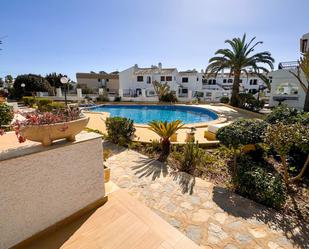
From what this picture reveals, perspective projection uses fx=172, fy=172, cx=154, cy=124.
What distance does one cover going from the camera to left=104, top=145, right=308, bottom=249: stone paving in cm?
266

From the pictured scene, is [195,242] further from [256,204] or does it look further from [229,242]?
[256,204]

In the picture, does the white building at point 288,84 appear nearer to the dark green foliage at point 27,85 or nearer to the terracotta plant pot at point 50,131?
the terracotta plant pot at point 50,131

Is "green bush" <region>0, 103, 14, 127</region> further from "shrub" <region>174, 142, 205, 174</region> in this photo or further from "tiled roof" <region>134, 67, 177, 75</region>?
"tiled roof" <region>134, 67, 177, 75</region>

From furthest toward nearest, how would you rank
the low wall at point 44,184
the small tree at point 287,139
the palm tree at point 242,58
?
1. the palm tree at point 242,58
2. the small tree at point 287,139
3. the low wall at point 44,184

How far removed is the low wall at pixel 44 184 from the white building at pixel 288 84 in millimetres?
20924

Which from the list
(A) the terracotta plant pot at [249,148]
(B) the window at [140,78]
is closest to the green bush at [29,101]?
(B) the window at [140,78]

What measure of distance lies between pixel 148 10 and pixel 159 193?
30.7 ft

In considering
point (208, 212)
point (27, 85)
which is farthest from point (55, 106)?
point (27, 85)

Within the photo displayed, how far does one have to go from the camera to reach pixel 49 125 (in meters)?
2.06

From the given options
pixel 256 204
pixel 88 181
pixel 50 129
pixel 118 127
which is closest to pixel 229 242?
pixel 256 204

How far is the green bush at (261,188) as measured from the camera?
138 inches

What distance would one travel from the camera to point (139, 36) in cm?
1402

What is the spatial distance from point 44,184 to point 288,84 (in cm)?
2334

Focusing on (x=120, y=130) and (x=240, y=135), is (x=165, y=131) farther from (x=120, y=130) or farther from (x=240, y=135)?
(x=240, y=135)
